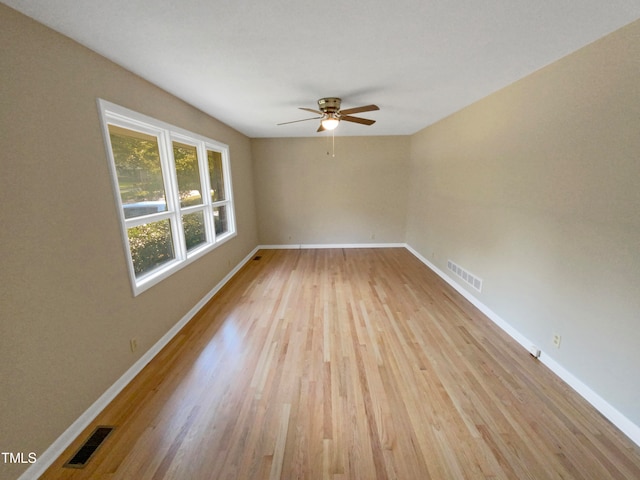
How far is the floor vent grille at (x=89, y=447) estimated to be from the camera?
→ 54.5 inches

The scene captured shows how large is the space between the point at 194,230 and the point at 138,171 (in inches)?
47.9

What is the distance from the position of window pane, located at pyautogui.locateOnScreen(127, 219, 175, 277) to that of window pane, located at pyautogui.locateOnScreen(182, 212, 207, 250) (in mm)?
401

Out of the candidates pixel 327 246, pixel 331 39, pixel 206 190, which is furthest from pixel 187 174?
pixel 327 246

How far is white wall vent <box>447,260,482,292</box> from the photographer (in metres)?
3.07

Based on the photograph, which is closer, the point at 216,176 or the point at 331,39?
the point at 331,39

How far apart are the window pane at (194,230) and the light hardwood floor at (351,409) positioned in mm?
1040

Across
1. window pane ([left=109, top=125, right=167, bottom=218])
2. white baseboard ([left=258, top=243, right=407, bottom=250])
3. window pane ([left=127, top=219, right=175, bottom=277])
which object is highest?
window pane ([left=109, top=125, right=167, bottom=218])

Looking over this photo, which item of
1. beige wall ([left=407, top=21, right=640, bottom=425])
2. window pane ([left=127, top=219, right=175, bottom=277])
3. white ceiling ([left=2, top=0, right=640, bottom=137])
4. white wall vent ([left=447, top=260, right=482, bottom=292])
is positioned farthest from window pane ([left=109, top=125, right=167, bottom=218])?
white wall vent ([left=447, top=260, right=482, bottom=292])

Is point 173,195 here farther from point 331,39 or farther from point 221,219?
point 331,39

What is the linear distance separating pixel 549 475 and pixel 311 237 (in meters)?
4.87

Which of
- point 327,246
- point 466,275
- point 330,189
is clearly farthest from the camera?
point 327,246

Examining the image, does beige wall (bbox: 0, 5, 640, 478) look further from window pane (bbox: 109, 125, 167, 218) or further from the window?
window pane (bbox: 109, 125, 167, 218)

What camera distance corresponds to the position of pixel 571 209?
185 centimetres

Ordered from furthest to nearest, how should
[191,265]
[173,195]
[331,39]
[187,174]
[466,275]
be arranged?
1. [466,275]
2. [187,174]
3. [191,265]
4. [173,195]
5. [331,39]
